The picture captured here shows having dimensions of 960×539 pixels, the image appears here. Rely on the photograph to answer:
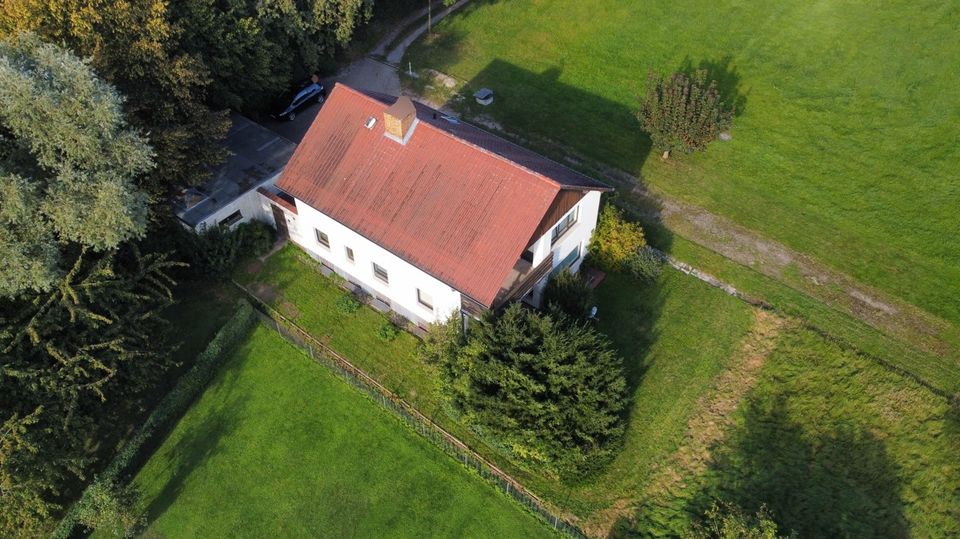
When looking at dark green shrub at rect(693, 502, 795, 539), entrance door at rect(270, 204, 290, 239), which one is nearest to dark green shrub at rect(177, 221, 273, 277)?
entrance door at rect(270, 204, 290, 239)

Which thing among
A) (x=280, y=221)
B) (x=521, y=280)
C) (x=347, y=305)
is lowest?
(x=347, y=305)

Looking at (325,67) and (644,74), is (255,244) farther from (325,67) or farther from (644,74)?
(644,74)

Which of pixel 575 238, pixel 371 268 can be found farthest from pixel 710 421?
pixel 371 268

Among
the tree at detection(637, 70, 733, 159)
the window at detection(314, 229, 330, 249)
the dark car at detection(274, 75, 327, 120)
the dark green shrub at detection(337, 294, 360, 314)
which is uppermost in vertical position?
the tree at detection(637, 70, 733, 159)

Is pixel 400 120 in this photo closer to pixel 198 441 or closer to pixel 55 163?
pixel 55 163

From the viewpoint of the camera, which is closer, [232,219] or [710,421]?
[710,421]

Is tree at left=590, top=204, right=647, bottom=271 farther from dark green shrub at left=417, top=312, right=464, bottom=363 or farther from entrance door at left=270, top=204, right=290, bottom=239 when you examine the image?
entrance door at left=270, top=204, right=290, bottom=239

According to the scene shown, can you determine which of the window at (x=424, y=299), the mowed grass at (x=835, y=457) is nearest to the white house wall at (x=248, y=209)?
the window at (x=424, y=299)

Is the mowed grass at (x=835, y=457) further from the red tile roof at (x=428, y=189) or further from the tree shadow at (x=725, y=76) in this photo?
the tree shadow at (x=725, y=76)

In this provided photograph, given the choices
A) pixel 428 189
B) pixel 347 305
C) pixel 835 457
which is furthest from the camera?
pixel 347 305
